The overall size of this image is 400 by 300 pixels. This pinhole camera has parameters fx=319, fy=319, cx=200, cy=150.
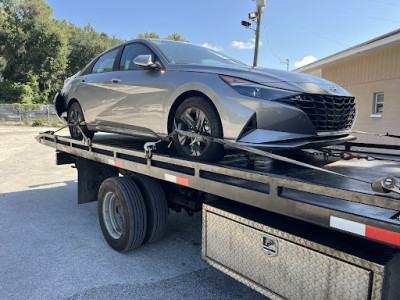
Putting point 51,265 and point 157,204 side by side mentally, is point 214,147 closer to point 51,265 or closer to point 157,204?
point 157,204

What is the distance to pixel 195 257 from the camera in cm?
360

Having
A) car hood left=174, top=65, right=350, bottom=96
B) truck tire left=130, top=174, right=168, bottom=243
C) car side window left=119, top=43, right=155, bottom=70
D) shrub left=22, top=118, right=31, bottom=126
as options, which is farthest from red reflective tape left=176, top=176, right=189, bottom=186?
shrub left=22, top=118, right=31, bottom=126

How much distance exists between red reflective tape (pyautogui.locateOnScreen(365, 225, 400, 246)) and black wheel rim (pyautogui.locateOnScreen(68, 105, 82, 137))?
4.55 m

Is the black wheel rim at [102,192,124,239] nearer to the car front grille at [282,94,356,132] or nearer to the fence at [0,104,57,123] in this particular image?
the car front grille at [282,94,356,132]

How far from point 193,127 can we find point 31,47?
39.3 m

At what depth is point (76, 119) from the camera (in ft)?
17.3

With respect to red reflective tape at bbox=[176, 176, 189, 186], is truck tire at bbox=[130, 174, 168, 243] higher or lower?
lower

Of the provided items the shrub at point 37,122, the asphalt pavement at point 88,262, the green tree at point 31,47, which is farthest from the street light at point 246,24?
the green tree at point 31,47

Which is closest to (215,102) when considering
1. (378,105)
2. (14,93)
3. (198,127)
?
(198,127)

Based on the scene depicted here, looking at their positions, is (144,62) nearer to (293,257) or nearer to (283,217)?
(283,217)

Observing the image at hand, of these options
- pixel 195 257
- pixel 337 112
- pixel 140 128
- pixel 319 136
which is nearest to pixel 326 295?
pixel 319 136

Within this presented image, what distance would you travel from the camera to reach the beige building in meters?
9.86

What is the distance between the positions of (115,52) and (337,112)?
10.5 feet

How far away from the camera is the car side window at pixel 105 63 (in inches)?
181
